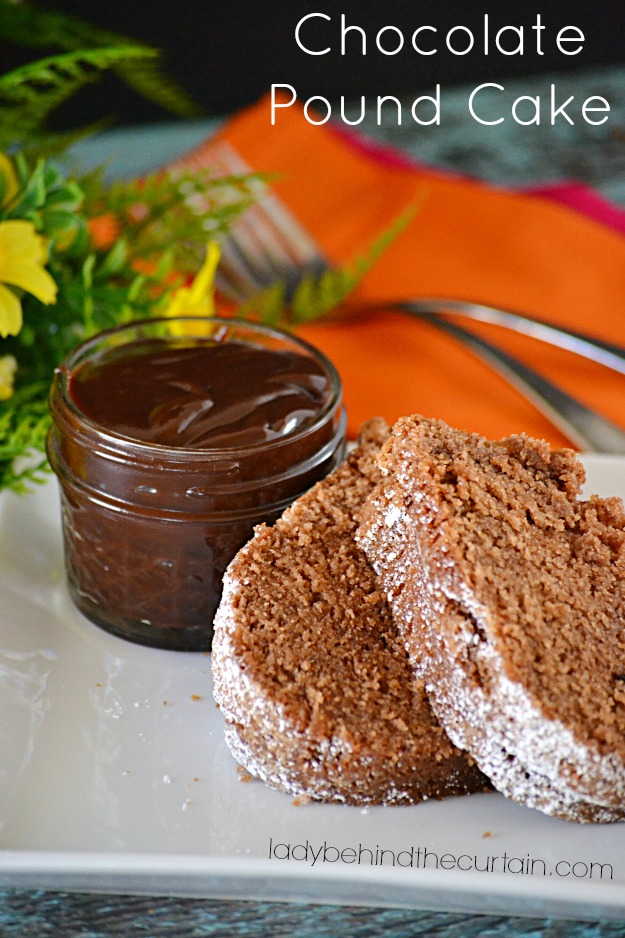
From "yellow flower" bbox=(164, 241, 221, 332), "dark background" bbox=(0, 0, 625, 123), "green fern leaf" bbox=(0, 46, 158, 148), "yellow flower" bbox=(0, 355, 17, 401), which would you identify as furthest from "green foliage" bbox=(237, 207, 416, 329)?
"dark background" bbox=(0, 0, 625, 123)

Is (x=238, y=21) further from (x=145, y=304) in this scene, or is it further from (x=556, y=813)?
(x=556, y=813)

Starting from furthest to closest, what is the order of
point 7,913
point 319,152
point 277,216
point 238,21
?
point 238,21 < point 319,152 < point 277,216 < point 7,913

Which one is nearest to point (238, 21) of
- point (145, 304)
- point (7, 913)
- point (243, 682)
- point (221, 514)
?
point (145, 304)

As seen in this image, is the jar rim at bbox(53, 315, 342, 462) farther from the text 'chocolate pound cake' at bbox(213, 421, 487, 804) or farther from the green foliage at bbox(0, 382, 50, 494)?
the green foliage at bbox(0, 382, 50, 494)

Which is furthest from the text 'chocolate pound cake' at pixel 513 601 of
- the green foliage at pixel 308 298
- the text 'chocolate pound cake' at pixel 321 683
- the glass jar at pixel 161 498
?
the green foliage at pixel 308 298

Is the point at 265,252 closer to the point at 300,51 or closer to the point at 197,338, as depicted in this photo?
the point at 197,338

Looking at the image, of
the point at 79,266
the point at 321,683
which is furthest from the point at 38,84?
the point at 321,683

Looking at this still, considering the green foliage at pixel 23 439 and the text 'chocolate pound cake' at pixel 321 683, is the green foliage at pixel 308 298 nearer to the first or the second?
the green foliage at pixel 23 439

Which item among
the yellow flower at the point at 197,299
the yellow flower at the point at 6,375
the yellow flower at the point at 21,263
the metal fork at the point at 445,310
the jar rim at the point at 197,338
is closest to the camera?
→ the jar rim at the point at 197,338
